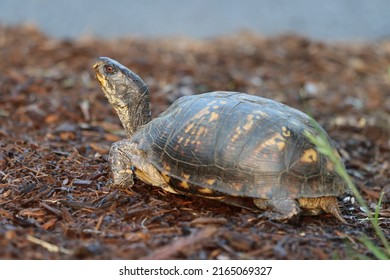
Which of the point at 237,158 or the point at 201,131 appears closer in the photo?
the point at 237,158

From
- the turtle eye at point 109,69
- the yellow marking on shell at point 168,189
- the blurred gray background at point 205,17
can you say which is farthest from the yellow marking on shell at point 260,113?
the blurred gray background at point 205,17

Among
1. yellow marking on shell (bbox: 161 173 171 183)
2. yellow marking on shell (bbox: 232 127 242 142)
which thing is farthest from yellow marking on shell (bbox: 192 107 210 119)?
yellow marking on shell (bbox: 161 173 171 183)

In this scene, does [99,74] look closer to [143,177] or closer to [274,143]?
[143,177]

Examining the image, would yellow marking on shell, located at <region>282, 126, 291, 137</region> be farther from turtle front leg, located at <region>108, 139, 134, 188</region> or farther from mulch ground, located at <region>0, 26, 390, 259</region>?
turtle front leg, located at <region>108, 139, 134, 188</region>

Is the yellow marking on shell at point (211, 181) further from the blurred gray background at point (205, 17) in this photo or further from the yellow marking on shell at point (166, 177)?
the blurred gray background at point (205, 17)

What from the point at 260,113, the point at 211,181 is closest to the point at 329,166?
the point at 260,113

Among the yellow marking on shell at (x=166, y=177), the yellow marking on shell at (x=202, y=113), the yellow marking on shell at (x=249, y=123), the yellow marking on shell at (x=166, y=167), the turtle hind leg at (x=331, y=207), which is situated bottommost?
the turtle hind leg at (x=331, y=207)
